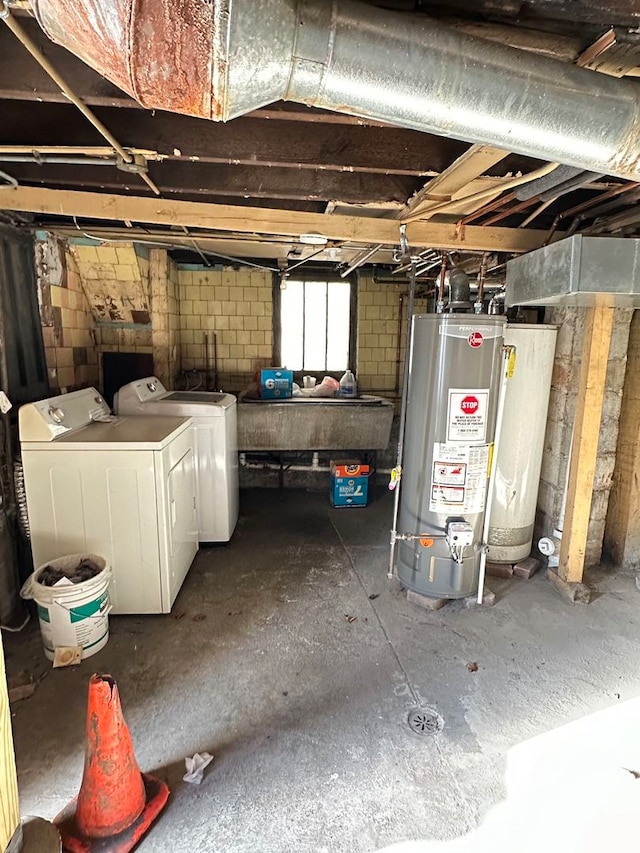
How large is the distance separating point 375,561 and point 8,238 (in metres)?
3.02

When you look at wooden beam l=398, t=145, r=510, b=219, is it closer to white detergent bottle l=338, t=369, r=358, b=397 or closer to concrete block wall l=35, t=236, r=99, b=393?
concrete block wall l=35, t=236, r=99, b=393

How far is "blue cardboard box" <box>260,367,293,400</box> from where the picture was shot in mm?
4441

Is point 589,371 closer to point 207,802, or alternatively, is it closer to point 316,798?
point 316,798

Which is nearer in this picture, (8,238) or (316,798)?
(316,798)

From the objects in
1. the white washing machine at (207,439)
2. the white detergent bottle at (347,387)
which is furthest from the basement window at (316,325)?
the white washing machine at (207,439)

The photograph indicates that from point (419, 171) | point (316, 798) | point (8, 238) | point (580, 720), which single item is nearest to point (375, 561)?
point (580, 720)

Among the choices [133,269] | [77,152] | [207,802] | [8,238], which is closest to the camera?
[207,802]

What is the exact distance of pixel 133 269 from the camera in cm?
361

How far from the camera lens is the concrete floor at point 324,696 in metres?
1.56

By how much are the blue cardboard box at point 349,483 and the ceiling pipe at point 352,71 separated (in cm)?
327

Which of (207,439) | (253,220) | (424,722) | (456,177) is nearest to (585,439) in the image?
(456,177)

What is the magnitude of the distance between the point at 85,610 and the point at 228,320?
3.31 metres

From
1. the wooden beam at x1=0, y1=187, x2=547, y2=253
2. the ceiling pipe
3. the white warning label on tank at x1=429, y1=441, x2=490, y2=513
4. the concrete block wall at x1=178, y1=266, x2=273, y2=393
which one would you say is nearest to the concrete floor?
the white warning label on tank at x1=429, y1=441, x2=490, y2=513

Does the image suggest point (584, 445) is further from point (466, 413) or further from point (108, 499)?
point (108, 499)
